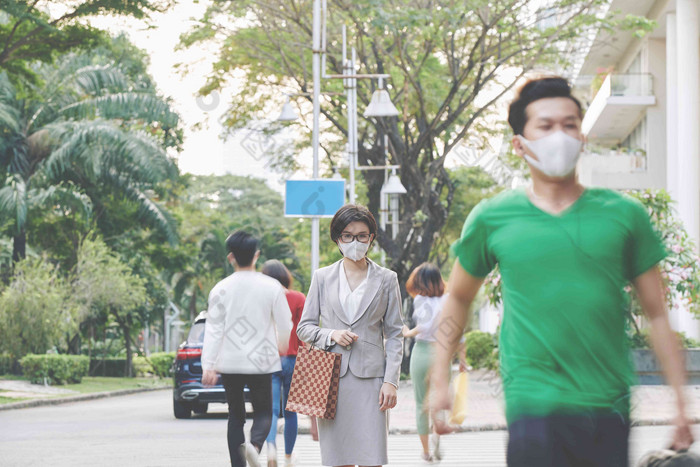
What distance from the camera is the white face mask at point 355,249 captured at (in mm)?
6105

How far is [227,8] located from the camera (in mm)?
24453

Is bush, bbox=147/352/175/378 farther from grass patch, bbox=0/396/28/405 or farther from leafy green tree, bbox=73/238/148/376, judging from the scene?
grass patch, bbox=0/396/28/405

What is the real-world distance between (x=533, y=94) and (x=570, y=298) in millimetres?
687

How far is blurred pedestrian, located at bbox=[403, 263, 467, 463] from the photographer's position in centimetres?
929

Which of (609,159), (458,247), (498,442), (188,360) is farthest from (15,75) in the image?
(609,159)

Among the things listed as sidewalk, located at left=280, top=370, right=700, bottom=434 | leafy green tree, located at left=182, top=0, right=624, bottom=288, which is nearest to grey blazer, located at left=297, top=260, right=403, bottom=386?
sidewalk, located at left=280, top=370, right=700, bottom=434

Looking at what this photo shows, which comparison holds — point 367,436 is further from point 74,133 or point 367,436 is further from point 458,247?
point 74,133

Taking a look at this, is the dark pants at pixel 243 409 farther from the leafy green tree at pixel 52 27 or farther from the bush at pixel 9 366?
the bush at pixel 9 366

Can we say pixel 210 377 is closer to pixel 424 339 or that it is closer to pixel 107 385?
pixel 424 339

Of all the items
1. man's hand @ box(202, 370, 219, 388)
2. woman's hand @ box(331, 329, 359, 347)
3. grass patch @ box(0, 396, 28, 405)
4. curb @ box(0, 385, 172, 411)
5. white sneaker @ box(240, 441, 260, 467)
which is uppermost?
woman's hand @ box(331, 329, 359, 347)

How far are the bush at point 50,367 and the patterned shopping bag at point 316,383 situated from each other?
23651 millimetres

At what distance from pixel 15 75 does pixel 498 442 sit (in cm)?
1103

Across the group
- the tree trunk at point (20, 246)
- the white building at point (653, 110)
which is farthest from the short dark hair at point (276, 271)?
the tree trunk at point (20, 246)

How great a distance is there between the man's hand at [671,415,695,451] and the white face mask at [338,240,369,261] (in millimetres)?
3037
